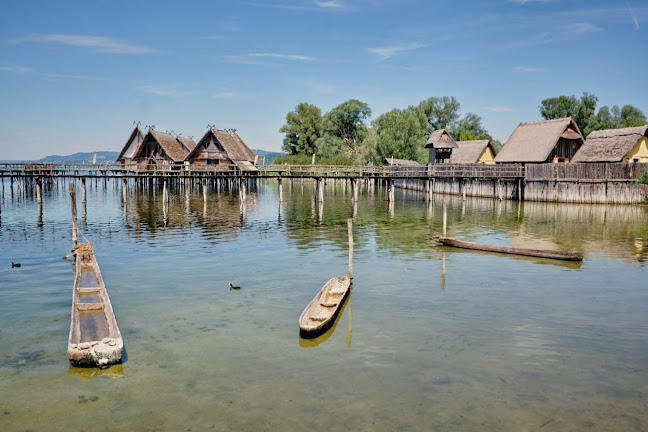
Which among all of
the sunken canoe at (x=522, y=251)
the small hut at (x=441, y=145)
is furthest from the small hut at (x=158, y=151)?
the sunken canoe at (x=522, y=251)

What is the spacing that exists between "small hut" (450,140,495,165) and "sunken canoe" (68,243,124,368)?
5372 cm

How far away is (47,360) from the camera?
10633 mm

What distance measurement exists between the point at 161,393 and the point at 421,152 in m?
73.3

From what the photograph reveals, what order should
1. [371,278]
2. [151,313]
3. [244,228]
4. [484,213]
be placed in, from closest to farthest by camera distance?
[151,313], [371,278], [244,228], [484,213]

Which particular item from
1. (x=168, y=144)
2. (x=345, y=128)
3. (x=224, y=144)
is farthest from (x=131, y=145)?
(x=345, y=128)

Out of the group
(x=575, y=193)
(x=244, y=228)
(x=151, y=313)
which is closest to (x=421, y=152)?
(x=575, y=193)

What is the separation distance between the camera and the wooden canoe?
1199cm

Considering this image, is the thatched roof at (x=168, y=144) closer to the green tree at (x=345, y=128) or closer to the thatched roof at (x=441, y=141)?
the thatched roof at (x=441, y=141)

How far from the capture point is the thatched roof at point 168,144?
61269 mm

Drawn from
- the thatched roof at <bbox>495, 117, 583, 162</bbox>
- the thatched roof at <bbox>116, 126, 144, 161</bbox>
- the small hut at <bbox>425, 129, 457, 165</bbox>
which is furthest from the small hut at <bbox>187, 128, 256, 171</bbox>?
the thatched roof at <bbox>495, 117, 583, 162</bbox>

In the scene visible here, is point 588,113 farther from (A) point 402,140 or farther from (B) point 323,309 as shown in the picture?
(B) point 323,309

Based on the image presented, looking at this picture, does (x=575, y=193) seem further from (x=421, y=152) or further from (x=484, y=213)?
(x=421, y=152)

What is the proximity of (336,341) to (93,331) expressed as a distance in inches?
216

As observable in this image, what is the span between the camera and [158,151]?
207ft
